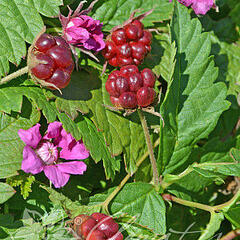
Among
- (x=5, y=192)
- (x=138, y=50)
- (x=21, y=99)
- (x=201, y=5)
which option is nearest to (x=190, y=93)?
(x=138, y=50)

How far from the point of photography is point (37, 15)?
183 centimetres

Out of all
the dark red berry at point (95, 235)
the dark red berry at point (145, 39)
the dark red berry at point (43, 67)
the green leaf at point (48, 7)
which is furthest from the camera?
the dark red berry at point (145, 39)

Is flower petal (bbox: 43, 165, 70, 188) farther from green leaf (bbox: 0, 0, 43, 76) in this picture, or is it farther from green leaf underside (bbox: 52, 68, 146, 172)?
green leaf (bbox: 0, 0, 43, 76)

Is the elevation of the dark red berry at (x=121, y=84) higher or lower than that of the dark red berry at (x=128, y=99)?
Answer: higher

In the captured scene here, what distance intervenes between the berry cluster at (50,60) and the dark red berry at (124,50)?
0.33 m

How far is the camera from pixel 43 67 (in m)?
1.66

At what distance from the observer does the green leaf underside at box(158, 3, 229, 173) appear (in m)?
2.09

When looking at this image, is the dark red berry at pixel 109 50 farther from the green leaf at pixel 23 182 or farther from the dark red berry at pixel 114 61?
the green leaf at pixel 23 182

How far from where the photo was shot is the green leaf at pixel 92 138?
182cm

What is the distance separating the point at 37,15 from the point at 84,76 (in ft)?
1.34

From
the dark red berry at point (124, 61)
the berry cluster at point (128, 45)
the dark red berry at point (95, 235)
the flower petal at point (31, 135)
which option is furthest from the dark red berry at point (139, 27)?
the dark red berry at point (95, 235)

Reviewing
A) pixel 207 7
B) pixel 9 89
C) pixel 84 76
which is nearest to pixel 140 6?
pixel 207 7

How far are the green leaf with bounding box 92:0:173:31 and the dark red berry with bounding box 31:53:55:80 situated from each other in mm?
588

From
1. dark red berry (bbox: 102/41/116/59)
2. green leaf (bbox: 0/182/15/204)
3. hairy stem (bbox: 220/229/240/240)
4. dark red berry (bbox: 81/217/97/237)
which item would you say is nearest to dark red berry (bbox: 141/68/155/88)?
dark red berry (bbox: 102/41/116/59)
